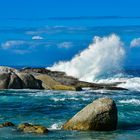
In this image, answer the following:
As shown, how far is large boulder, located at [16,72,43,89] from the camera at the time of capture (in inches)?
2344

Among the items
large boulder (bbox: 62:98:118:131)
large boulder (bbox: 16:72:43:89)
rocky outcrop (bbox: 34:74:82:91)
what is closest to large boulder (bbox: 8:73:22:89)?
large boulder (bbox: 16:72:43:89)

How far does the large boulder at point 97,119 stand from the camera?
98.5ft

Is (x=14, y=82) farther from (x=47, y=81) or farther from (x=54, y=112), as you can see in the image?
(x=54, y=112)

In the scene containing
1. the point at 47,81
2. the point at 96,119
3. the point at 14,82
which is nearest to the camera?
the point at 96,119

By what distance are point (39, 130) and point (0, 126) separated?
2560 mm

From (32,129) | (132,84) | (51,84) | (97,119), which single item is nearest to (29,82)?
(51,84)

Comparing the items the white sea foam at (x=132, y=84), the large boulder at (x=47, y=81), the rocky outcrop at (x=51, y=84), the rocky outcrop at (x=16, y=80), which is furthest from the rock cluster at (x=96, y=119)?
the white sea foam at (x=132, y=84)

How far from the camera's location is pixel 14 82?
192 feet

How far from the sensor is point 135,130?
99.7 ft

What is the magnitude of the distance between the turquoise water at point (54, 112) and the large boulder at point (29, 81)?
3.74 meters

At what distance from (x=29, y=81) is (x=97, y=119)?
99.7ft

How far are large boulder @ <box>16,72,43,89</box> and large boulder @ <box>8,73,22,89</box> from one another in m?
0.49

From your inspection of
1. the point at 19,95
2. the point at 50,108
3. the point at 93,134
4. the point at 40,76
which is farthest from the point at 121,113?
the point at 40,76

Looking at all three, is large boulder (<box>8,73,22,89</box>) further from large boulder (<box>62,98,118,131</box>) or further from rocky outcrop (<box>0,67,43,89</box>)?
large boulder (<box>62,98,118,131</box>)
